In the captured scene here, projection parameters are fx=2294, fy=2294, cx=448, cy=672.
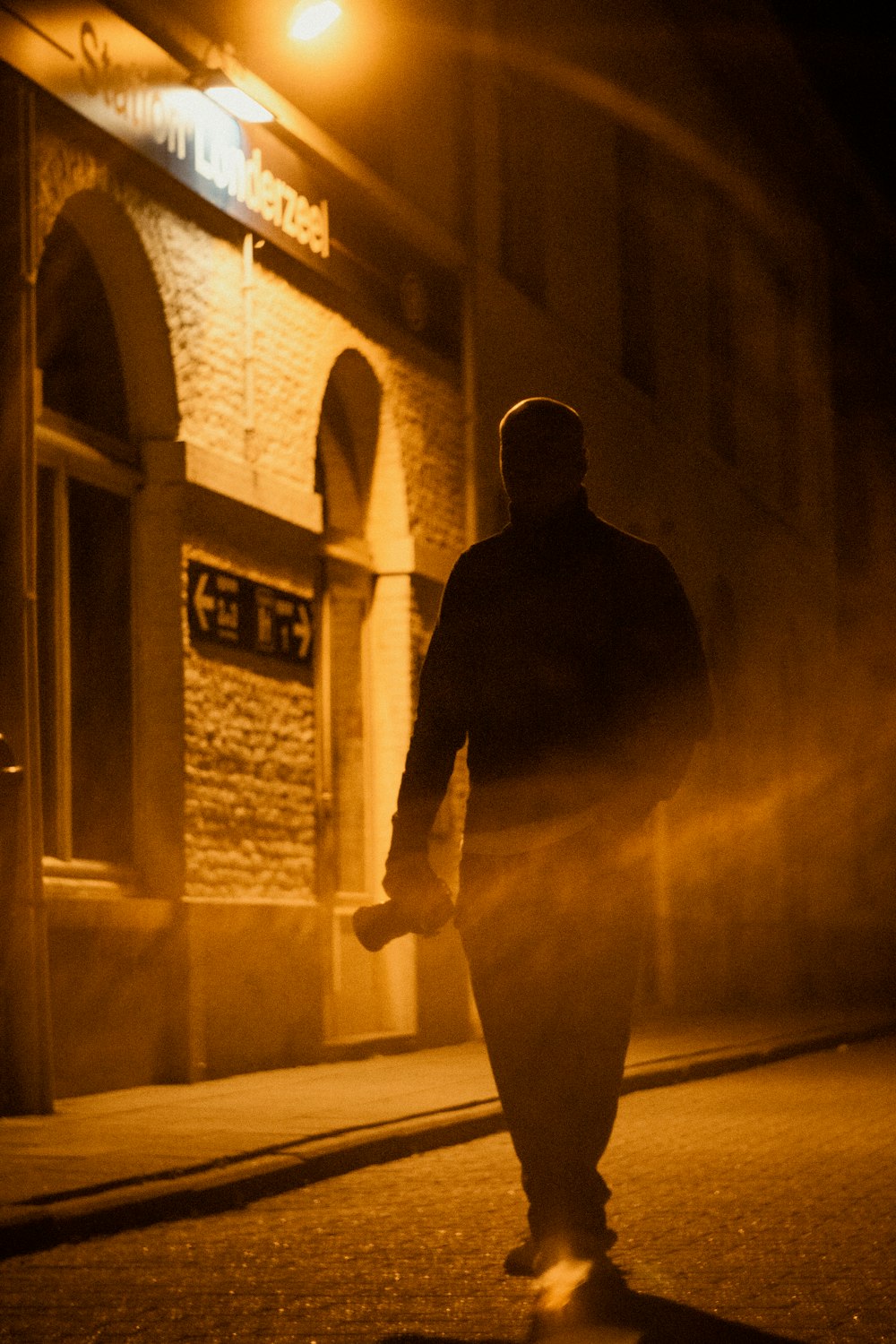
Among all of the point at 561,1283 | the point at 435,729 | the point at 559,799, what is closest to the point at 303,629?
the point at 435,729

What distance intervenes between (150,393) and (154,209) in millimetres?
919

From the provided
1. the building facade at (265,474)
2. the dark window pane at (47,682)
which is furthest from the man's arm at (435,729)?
the dark window pane at (47,682)

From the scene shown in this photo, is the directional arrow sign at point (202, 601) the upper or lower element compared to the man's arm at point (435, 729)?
upper

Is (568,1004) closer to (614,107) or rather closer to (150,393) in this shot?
(150,393)

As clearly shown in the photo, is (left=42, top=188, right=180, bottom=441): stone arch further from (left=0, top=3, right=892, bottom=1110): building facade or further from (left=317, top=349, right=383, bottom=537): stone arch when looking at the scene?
(left=317, top=349, right=383, bottom=537): stone arch

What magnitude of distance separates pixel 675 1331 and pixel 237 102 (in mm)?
8767

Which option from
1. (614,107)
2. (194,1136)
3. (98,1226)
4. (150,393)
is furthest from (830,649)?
(98,1226)

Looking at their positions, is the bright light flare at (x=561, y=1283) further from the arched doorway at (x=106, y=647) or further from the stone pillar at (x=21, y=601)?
the arched doorway at (x=106, y=647)

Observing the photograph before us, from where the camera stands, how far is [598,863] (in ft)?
15.6

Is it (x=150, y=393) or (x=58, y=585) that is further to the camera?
(x=150, y=393)

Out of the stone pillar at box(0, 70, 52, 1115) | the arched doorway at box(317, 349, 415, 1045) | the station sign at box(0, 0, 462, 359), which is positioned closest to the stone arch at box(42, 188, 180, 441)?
Answer: the station sign at box(0, 0, 462, 359)

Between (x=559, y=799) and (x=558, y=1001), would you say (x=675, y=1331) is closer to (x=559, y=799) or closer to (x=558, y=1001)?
(x=558, y=1001)

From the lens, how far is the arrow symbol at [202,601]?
11.7 metres

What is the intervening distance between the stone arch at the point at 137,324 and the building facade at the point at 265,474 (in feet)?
0.05
